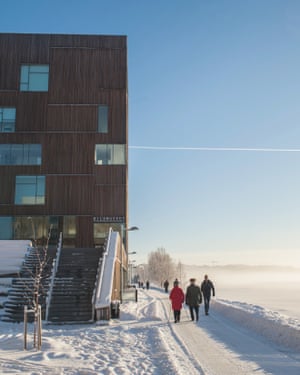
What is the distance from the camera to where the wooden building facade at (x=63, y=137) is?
30469 mm

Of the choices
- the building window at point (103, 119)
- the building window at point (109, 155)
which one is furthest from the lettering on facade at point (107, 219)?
the building window at point (103, 119)

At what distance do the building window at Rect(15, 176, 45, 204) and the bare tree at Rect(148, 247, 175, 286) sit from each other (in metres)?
95.9

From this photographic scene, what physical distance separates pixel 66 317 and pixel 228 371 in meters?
9.13

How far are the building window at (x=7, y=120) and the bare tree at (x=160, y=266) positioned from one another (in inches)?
3809

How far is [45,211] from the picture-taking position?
30438mm

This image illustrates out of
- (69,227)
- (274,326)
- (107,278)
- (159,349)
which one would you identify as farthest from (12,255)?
(274,326)

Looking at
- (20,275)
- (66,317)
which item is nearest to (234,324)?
(66,317)

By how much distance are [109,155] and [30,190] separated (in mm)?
6532

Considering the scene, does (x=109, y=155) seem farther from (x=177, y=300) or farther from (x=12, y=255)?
(x=177, y=300)

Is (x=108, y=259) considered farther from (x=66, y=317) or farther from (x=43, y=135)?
(x=43, y=135)

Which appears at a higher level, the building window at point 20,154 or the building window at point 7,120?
the building window at point 7,120

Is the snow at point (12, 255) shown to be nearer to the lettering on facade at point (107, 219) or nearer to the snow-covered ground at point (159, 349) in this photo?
the snow-covered ground at point (159, 349)

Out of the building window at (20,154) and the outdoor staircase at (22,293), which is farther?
the building window at (20,154)

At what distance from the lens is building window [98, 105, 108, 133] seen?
106ft
